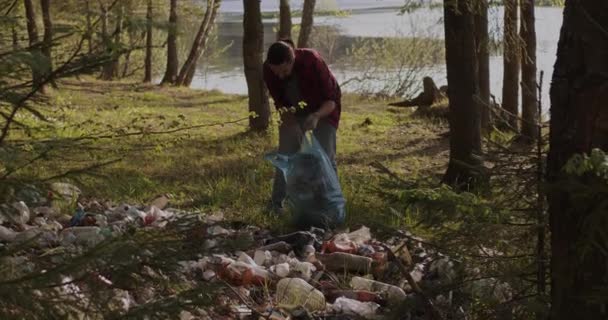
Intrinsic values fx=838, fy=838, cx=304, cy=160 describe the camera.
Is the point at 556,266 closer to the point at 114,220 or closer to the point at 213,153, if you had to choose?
the point at 114,220

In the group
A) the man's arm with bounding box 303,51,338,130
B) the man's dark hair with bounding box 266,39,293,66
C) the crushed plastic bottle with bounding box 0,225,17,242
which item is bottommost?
the crushed plastic bottle with bounding box 0,225,17,242

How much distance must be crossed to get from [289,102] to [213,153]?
4.06m

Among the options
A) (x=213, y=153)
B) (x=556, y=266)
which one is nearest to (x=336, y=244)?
(x=556, y=266)

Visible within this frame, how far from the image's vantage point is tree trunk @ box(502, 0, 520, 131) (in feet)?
30.1

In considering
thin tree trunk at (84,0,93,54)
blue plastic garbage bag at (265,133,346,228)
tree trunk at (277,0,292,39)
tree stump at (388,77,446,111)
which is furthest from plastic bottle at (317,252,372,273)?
tree trunk at (277,0,292,39)

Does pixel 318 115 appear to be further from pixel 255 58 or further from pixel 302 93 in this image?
pixel 255 58

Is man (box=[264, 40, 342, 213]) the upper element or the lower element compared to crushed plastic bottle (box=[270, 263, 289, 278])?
upper

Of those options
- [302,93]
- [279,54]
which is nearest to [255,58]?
[302,93]

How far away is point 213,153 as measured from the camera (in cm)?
1070

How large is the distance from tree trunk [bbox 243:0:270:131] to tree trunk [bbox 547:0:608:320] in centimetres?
834

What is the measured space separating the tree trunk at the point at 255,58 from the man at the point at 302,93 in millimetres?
4248

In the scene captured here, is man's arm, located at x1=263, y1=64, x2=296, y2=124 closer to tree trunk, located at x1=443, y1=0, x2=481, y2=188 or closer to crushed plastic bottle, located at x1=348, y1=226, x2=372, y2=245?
crushed plastic bottle, located at x1=348, y1=226, x2=372, y2=245

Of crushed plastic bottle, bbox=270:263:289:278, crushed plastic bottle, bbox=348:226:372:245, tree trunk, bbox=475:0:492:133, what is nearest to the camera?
crushed plastic bottle, bbox=270:263:289:278

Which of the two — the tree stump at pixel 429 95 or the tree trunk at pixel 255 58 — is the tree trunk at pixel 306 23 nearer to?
the tree stump at pixel 429 95
